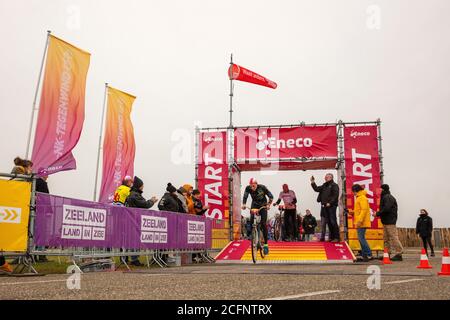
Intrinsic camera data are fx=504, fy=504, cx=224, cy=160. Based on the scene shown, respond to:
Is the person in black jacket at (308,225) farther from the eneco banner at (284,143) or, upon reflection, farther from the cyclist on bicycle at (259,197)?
the cyclist on bicycle at (259,197)

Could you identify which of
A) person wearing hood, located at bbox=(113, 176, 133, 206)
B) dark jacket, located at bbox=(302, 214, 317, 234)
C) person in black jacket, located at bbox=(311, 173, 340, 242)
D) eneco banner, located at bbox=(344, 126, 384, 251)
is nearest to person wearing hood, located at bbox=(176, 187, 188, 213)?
person wearing hood, located at bbox=(113, 176, 133, 206)

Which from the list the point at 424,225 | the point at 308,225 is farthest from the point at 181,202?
the point at 308,225

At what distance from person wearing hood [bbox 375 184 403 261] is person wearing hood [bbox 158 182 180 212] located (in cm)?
586

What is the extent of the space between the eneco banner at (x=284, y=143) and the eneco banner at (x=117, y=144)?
413 centimetres

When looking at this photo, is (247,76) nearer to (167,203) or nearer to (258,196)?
(258,196)

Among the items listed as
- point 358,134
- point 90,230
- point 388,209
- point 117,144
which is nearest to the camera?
point 90,230

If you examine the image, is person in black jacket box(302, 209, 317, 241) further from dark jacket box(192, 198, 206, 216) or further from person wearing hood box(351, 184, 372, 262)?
person wearing hood box(351, 184, 372, 262)

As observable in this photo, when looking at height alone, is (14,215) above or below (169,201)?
below

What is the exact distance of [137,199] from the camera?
1197 centimetres

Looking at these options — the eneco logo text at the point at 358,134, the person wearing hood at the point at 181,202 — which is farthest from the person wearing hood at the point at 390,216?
the person wearing hood at the point at 181,202

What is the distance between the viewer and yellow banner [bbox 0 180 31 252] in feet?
26.8

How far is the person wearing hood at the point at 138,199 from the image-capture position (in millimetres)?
11969

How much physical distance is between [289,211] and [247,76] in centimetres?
744
